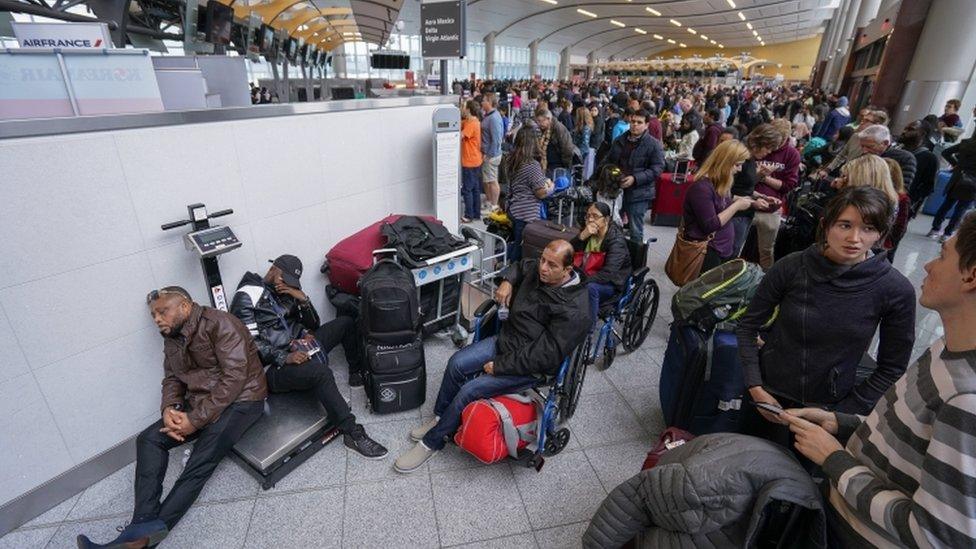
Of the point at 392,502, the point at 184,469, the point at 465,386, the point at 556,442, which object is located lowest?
the point at 392,502

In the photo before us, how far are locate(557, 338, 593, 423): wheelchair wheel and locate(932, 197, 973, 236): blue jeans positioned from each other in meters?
6.36

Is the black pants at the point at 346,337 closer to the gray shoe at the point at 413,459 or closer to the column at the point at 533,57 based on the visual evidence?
the gray shoe at the point at 413,459

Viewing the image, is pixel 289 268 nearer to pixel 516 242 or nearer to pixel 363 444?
pixel 363 444

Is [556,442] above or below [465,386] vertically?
below

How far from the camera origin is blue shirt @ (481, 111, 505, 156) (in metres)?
6.82

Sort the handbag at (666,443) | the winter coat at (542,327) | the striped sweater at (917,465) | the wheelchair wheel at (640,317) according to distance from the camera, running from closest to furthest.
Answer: the striped sweater at (917,465) < the handbag at (666,443) < the winter coat at (542,327) < the wheelchair wheel at (640,317)

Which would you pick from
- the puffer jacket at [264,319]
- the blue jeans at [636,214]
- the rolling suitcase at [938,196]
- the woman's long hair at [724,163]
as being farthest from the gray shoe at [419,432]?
the rolling suitcase at [938,196]

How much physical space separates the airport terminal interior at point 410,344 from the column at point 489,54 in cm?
3101

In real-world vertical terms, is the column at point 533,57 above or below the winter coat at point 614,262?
above

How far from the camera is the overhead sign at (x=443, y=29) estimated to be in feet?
14.2

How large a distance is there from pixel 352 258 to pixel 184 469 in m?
1.67

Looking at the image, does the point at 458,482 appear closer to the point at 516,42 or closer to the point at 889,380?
the point at 889,380

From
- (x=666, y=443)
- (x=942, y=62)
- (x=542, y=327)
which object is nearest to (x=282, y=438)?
(x=542, y=327)

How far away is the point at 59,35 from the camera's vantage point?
89.7 inches
